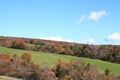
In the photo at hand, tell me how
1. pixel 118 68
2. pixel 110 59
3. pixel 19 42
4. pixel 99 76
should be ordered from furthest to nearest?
pixel 19 42, pixel 110 59, pixel 118 68, pixel 99 76

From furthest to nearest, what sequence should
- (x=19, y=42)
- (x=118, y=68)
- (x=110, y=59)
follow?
(x=19, y=42), (x=110, y=59), (x=118, y=68)

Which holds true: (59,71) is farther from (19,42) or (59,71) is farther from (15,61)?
(19,42)

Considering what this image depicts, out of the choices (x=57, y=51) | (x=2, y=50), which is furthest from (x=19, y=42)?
(x=2, y=50)

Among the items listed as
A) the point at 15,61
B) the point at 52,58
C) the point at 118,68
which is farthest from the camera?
the point at 52,58

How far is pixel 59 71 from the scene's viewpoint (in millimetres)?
96812

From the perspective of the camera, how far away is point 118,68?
11631 centimetres

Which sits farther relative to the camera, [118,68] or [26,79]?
[118,68]

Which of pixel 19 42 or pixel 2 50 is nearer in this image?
pixel 2 50

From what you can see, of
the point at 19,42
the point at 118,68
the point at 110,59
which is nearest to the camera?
the point at 118,68

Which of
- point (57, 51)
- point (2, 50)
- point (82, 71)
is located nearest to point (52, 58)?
point (2, 50)

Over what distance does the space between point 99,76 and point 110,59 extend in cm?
4657

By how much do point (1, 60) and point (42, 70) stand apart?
18.4 meters

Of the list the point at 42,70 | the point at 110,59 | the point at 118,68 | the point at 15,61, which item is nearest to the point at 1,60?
the point at 15,61

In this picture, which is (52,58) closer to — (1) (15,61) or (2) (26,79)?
(1) (15,61)
